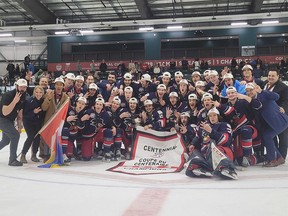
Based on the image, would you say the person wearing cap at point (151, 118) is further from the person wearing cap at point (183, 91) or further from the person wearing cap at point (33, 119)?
the person wearing cap at point (33, 119)

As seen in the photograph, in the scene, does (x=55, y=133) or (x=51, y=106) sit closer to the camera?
(x=55, y=133)

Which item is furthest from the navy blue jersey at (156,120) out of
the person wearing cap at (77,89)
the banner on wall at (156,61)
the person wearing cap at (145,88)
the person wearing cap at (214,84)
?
the banner on wall at (156,61)

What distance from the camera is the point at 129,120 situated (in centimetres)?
567

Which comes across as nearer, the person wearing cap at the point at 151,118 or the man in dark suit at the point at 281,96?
the man in dark suit at the point at 281,96

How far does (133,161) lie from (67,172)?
118 cm

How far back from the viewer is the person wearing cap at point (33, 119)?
5348 millimetres

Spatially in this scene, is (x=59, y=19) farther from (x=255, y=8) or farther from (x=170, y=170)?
(x=170, y=170)

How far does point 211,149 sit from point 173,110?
1.63 m

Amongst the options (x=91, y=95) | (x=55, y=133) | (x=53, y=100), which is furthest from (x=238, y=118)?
(x=53, y=100)

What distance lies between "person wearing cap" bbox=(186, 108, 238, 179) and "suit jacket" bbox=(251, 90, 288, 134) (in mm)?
728

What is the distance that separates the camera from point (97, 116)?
5.49m

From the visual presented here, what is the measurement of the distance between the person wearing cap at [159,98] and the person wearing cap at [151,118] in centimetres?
16

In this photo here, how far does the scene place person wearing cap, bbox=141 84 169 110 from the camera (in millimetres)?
5749

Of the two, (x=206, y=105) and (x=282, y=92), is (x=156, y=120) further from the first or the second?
(x=282, y=92)
